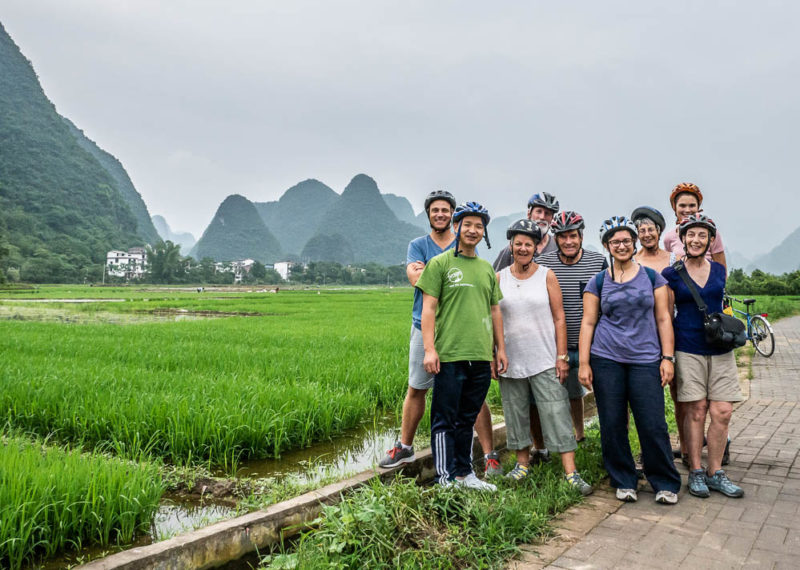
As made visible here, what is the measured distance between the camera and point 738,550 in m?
2.51

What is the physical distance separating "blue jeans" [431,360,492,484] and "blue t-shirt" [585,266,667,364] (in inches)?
29.9

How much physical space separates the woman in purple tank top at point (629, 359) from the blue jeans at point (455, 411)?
708 mm

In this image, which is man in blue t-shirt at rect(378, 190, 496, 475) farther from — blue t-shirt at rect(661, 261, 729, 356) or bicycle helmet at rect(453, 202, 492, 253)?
blue t-shirt at rect(661, 261, 729, 356)

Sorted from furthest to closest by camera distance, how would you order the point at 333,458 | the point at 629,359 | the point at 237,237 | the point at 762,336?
the point at 237,237, the point at 762,336, the point at 333,458, the point at 629,359

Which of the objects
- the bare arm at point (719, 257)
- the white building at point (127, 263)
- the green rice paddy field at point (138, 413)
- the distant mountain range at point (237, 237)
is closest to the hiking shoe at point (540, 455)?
the green rice paddy field at point (138, 413)

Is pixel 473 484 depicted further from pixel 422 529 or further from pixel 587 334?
pixel 587 334

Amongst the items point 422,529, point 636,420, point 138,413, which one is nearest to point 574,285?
point 636,420

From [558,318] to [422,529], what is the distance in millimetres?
1547

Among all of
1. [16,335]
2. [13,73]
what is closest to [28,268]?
[16,335]

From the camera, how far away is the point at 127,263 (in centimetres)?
7656

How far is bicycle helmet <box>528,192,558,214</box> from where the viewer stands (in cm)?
388

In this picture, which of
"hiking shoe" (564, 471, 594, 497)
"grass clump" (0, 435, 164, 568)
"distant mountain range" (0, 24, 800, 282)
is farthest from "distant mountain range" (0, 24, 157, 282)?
"hiking shoe" (564, 471, 594, 497)

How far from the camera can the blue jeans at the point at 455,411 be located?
310 centimetres

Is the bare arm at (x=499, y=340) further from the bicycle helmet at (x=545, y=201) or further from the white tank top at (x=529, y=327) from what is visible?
the bicycle helmet at (x=545, y=201)
